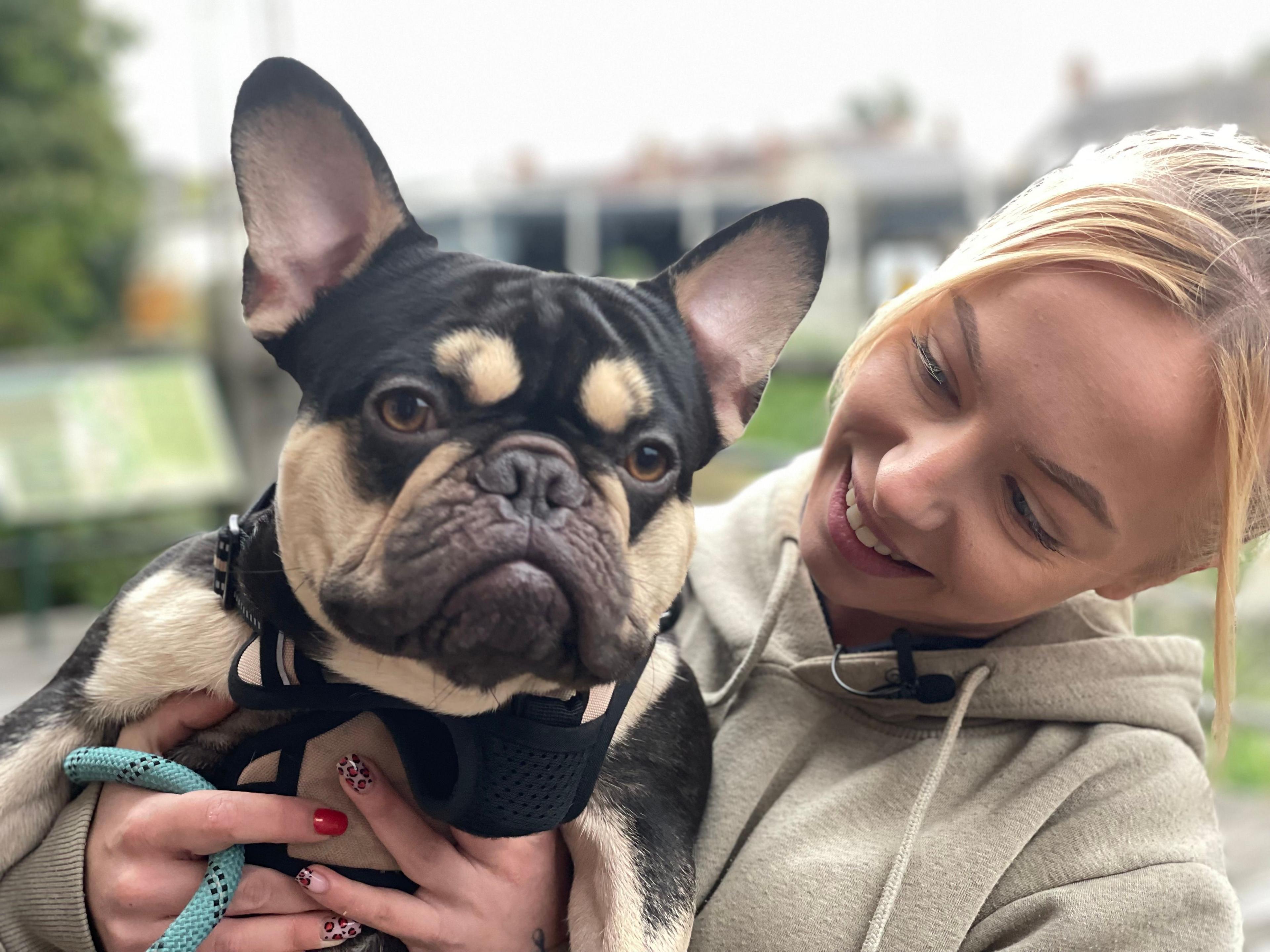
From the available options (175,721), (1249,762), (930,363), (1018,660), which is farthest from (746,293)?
(1249,762)

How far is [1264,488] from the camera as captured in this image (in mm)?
1190

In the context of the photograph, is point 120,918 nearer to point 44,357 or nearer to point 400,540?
point 400,540

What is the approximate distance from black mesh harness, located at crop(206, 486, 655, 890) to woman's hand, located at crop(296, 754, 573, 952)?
0.11 feet

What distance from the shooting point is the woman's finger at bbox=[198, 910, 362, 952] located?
42.4 inches

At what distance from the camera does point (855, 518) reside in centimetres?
129

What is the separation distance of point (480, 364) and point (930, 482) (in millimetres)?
508

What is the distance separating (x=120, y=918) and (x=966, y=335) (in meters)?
1.10

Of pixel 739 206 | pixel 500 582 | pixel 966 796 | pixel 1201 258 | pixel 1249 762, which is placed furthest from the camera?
pixel 739 206

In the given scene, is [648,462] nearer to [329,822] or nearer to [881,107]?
[329,822]

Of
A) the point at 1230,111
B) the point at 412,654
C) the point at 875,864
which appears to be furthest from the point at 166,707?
the point at 1230,111

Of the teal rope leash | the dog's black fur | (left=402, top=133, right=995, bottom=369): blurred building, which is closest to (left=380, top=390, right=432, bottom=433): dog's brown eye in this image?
the dog's black fur

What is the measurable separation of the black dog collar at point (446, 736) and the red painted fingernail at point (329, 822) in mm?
48

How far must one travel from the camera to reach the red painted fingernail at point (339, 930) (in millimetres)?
1108

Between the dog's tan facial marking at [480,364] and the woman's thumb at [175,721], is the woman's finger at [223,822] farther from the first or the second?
the dog's tan facial marking at [480,364]
